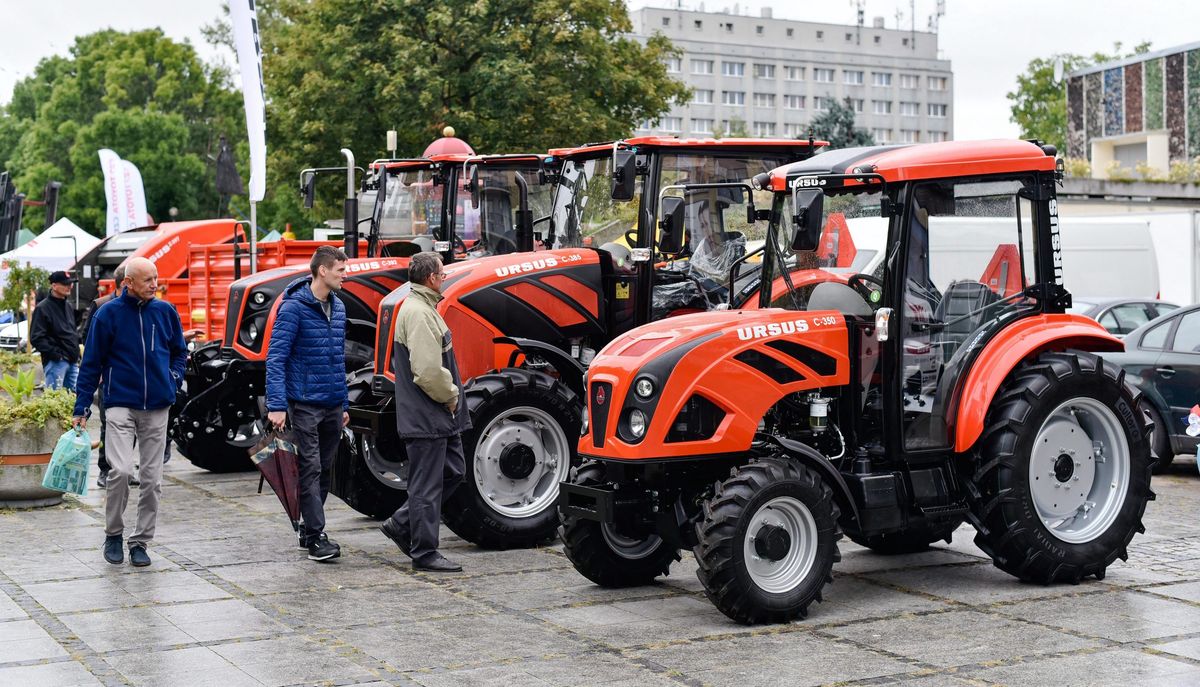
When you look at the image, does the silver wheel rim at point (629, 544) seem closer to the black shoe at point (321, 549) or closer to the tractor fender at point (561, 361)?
the tractor fender at point (561, 361)

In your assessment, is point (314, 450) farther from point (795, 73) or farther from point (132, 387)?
point (795, 73)

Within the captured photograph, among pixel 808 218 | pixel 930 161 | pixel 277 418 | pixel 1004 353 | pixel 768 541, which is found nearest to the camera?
pixel 768 541

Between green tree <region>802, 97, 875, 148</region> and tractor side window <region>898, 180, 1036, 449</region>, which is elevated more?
green tree <region>802, 97, 875, 148</region>

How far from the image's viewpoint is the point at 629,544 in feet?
28.2

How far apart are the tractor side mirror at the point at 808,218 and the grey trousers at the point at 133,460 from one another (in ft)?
14.0

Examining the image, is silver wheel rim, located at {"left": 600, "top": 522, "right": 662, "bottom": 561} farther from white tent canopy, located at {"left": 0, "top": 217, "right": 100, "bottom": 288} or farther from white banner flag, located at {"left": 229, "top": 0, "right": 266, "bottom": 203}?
white tent canopy, located at {"left": 0, "top": 217, "right": 100, "bottom": 288}

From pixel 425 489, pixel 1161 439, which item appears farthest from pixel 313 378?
pixel 1161 439

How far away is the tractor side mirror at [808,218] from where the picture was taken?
779 cm

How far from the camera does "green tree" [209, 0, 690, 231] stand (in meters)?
32.0

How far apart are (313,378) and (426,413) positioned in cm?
90

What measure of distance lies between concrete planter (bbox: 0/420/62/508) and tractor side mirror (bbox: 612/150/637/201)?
506 centimetres

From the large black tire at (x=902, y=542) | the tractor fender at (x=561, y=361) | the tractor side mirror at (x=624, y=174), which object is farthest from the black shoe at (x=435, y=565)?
the tractor side mirror at (x=624, y=174)

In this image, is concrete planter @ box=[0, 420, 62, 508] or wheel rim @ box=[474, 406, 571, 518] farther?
concrete planter @ box=[0, 420, 62, 508]

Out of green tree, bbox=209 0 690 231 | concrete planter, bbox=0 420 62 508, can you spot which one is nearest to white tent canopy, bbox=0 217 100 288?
green tree, bbox=209 0 690 231
